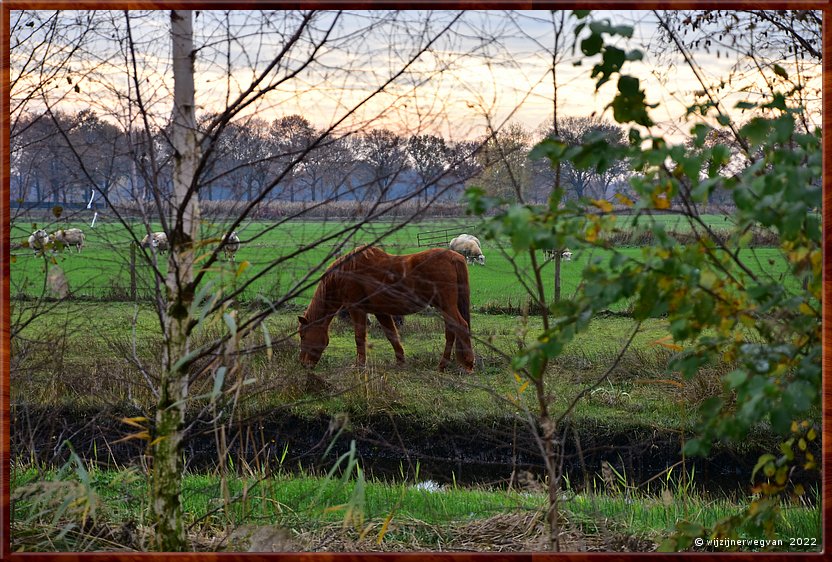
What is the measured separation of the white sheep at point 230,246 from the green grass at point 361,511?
1.02 meters

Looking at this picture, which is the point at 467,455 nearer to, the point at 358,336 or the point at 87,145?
the point at 358,336

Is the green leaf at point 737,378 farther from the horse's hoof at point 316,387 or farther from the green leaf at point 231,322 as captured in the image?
the horse's hoof at point 316,387

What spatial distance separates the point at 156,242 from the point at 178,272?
1.30 feet

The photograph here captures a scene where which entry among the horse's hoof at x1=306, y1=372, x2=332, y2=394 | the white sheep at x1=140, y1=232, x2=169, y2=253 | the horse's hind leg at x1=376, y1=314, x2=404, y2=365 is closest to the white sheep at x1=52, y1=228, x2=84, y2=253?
the white sheep at x1=140, y1=232, x2=169, y2=253

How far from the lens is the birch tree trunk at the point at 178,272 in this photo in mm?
3238

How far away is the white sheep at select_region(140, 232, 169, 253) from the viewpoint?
3.30m

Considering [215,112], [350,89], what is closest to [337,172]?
[350,89]

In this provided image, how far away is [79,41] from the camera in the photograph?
4043mm

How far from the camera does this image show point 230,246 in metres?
3.28

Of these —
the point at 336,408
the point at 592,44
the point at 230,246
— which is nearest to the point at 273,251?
the point at 230,246

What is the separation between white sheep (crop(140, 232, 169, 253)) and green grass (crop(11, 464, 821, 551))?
1003 mm

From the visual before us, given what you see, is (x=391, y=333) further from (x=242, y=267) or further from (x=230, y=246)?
(x=242, y=267)

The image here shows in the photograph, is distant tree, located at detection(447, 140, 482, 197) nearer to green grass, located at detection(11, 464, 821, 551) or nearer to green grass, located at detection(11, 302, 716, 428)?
green grass, located at detection(11, 464, 821, 551)

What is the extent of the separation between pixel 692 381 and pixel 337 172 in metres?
5.08
